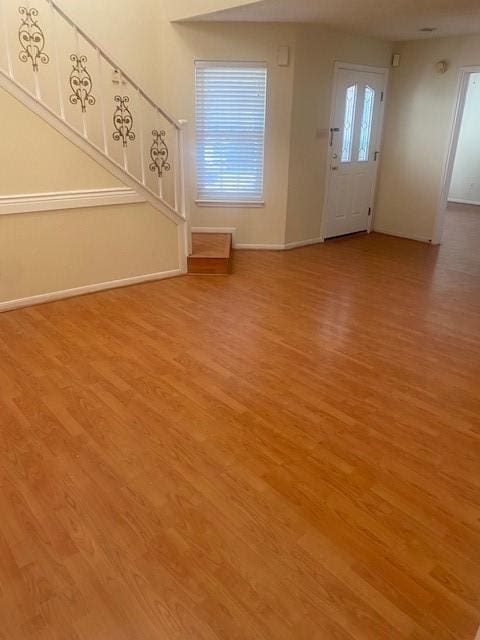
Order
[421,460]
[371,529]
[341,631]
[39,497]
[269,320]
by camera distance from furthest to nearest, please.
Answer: [269,320] → [421,460] → [39,497] → [371,529] → [341,631]

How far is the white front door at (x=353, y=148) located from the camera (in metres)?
5.85

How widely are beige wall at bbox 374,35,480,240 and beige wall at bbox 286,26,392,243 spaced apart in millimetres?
441

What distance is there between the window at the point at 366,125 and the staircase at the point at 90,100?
2.81 m

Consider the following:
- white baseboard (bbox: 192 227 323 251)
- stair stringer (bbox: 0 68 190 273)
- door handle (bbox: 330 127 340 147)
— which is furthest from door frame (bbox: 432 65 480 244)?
stair stringer (bbox: 0 68 190 273)

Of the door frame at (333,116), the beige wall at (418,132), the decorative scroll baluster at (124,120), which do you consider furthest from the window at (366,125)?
the decorative scroll baluster at (124,120)

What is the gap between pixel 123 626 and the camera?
58.2 inches

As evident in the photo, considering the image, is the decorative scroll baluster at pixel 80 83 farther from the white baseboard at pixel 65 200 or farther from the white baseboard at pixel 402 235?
the white baseboard at pixel 402 235

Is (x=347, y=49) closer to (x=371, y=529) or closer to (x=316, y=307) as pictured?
(x=316, y=307)

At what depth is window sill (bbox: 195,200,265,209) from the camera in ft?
18.7

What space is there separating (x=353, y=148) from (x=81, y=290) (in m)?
4.09

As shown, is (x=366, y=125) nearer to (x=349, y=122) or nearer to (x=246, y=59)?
(x=349, y=122)

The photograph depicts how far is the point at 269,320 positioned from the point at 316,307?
1.75 feet

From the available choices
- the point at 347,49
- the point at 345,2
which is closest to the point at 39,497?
the point at 345,2

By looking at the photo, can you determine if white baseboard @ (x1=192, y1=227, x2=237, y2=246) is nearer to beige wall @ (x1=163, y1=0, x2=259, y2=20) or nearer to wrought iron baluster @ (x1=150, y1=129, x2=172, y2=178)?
wrought iron baluster @ (x1=150, y1=129, x2=172, y2=178)
